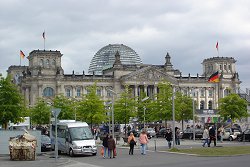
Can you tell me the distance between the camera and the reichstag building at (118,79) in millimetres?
134625

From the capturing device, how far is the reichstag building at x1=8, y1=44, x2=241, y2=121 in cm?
13462

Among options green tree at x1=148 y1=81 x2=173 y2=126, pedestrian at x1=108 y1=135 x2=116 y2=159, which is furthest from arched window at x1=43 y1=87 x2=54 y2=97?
pedestrian at x1=108 y1=135 x2=116 y2=159

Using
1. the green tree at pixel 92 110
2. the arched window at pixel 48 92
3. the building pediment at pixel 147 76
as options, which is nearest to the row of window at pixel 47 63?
the arched window at pixel 48 92

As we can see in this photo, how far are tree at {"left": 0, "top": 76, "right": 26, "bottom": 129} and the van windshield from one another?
67.5 feet

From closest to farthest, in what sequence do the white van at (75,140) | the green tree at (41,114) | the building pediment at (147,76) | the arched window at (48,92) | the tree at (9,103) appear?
the white van at (75,140) < the tree at (9,103) < the green tree at (41,114) < the arched window at (48,92) < the building pediment at (147,76)

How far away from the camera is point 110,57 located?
166625 mm

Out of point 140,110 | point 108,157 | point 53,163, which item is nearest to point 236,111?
point 140,110

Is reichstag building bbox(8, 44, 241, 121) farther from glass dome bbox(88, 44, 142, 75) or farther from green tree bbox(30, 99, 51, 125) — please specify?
green tree bbox(30, 99, 51, 125)

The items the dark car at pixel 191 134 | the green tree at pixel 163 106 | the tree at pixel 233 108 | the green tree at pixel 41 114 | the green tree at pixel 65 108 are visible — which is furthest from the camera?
the green tree at pixel 41 114

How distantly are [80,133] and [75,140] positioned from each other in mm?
1002

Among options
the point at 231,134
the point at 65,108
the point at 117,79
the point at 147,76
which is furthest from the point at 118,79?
the point at 231,134

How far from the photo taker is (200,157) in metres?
32.6

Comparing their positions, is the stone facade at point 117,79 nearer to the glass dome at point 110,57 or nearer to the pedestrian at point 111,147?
the glass dome at point 110,57

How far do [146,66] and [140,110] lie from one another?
53.6m
